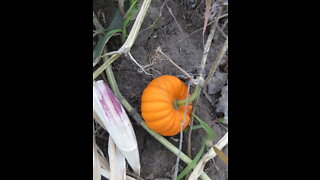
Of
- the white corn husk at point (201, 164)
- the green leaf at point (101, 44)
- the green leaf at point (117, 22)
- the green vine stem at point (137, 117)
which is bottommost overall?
the white corn husk at point (201, 164)

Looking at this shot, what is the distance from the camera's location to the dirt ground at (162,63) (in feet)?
3.76

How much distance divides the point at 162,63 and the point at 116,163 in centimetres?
34

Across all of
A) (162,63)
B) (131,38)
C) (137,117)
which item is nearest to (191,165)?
(137,117)

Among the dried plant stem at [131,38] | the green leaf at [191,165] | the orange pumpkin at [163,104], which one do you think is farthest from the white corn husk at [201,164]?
the dried plant stem at [131,38]

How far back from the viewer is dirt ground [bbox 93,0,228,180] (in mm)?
1146

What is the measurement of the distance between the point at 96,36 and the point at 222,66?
0.45 m

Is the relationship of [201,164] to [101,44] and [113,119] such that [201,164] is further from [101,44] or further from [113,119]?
[101,44]

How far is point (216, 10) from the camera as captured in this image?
4.14 ft

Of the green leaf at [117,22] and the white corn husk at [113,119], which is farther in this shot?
the green leaf at [117,22]

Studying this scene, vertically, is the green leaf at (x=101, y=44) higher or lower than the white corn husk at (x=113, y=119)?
higher

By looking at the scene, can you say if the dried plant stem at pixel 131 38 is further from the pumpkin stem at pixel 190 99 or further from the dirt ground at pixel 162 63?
the pumpkin stem at pixel 190 99

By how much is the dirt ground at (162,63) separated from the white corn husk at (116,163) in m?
0.07

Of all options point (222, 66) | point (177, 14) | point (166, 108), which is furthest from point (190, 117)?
point (177, 14)

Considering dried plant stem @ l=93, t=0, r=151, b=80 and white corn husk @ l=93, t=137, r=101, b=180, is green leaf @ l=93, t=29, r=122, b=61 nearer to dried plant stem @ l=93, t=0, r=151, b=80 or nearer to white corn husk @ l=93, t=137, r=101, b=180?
dried plant stem @ l=93, t=0, r=151, b=80
